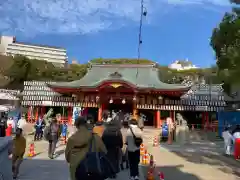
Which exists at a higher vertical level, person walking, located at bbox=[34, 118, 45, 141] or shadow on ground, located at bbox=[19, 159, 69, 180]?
person walking, located at bbox=[34, 118, 45, 141]

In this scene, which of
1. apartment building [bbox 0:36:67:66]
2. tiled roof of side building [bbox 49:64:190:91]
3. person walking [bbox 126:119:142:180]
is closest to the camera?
person walking [bbox 126:119:142:180]

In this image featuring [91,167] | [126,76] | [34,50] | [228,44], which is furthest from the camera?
[34,50]

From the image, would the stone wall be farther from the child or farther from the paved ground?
the paved ground

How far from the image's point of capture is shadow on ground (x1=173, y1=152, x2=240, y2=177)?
10.0m

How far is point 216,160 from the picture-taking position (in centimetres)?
1191

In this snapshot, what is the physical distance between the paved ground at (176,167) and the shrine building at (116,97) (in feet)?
44.8

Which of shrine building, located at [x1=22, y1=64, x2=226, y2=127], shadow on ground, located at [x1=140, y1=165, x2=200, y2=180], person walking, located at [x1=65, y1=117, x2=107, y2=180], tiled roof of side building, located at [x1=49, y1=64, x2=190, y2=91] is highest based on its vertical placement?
tiled roof of side building, located at [x1=49, y1=64, x2=190, y2=91]

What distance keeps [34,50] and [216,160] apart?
103 metres

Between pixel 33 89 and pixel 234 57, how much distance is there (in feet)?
87.4

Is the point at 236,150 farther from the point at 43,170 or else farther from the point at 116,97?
the point at 116,97

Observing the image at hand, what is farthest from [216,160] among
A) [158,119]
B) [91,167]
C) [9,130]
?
[158,119]

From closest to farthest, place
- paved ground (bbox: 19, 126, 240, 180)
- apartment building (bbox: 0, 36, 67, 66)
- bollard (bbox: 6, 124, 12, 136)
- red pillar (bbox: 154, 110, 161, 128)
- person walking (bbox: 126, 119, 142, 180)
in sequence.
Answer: person walking (bbox: 126, 119, 142, 180) < paved ground (bbox: 19, 126, 240, 180) < bollard (bbox: 6, 124, 12, 136) < red pillar (bbox: 154, 110, 161, 128) < apartment building (bbox: 0, 36, 67, 66)

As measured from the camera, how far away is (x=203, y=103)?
27.7m

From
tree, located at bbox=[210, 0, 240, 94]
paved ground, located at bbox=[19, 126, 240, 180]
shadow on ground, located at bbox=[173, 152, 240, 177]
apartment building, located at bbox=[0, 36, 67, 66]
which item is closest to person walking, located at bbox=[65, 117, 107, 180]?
paved ground, located at bbox=[19, 126, 240, 180]
